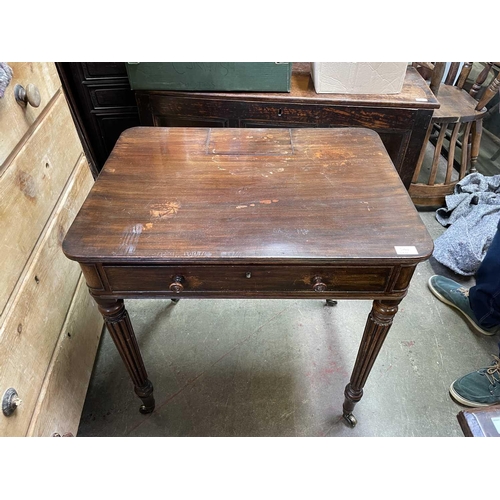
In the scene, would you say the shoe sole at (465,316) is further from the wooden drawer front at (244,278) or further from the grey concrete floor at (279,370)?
the wooden drawer front at (244,278)

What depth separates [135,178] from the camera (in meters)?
0.94

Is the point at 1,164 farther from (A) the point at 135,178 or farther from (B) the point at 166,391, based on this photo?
(B) the point at 166,391

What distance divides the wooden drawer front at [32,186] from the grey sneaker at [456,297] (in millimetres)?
1569

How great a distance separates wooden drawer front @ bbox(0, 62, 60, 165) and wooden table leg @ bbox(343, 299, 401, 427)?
0.95m

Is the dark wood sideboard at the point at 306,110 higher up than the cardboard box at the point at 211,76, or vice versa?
the cardboard box at the point at 211,76

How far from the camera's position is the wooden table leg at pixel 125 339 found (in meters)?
0.91

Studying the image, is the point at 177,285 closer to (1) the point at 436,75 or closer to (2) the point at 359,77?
(2) the point at 359,77

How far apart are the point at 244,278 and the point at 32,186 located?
24.4 inches

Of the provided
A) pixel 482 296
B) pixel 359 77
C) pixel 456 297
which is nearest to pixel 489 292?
pixel 482 296

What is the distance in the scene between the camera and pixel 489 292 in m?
1.42

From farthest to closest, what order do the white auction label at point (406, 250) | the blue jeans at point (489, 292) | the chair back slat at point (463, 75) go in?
1. the chair back slat at point (463, 75)
2. the blue jeans at point (489, 292)
3. the white auction label at point (406, 250)

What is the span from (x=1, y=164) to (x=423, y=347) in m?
1.51

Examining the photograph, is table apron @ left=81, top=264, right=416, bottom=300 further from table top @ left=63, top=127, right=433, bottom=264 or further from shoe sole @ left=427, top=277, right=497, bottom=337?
shoe sole @ left=427, top=277, right=497, bottom=337

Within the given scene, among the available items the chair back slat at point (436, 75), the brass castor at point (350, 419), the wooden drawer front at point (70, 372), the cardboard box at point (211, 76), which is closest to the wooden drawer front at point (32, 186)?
the wooden drawer front at point (70, 372)
